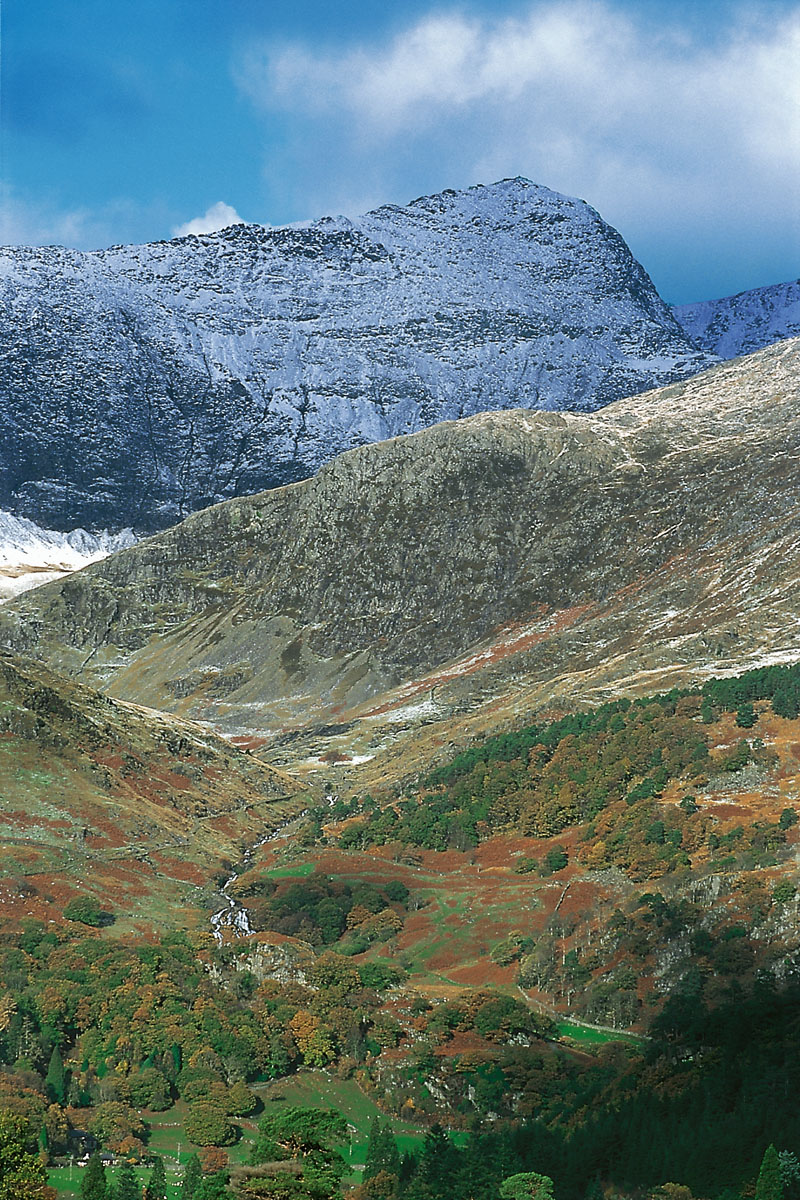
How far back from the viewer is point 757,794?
489 ft

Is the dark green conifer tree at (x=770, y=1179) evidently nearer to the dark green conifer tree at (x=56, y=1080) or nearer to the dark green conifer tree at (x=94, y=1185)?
the dark green conifer tree at (x=94, y=1185)

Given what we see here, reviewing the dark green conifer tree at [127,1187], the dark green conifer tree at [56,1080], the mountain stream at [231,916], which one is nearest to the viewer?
the dark green conifer tree at [127,1187]

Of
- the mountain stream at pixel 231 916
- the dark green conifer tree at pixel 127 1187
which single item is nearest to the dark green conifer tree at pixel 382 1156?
the dark green conifer tree at pixel 127 1187

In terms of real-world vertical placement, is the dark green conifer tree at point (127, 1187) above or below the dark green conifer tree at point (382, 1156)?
above

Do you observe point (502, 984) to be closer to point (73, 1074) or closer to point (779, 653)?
point (73, 1074)

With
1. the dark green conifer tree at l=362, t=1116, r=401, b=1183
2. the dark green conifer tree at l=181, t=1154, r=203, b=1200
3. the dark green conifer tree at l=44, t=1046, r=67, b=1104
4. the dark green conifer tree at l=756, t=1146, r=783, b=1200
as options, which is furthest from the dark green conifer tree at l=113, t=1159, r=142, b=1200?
the dark green conifer tree at l=756, t=1146, r=783, b=1200

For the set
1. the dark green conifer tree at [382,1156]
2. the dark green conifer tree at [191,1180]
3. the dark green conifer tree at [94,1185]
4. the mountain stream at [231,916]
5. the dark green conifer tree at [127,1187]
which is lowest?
the dark green conifer tree at [382,1156]

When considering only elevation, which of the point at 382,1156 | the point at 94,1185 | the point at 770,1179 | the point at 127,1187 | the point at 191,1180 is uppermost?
the point at 94,1185

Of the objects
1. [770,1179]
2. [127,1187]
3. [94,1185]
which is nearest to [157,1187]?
[127,1187]

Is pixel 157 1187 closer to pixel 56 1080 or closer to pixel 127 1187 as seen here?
pixel 127 1187

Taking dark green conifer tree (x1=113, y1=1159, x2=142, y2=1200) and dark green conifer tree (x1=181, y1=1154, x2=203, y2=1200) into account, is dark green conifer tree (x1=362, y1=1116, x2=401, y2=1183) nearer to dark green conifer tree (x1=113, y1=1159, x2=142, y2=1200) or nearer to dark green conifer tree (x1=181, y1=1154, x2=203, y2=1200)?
dark green conifer tree (x1=181, y1=1154, x2=203, y2=1200)

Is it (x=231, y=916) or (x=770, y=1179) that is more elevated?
(x=231, y=916)

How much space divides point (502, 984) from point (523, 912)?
50.9ft

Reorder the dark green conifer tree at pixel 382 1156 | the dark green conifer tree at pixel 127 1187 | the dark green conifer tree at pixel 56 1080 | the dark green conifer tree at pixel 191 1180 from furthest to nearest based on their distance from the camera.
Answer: the dark green conifer tree at pixel 56 1080
the dark green conifer tree at pixel 382 1156
the dark green conifer tree at pixel 191 1180
the dark green conifer tree at pixel 127 1187
